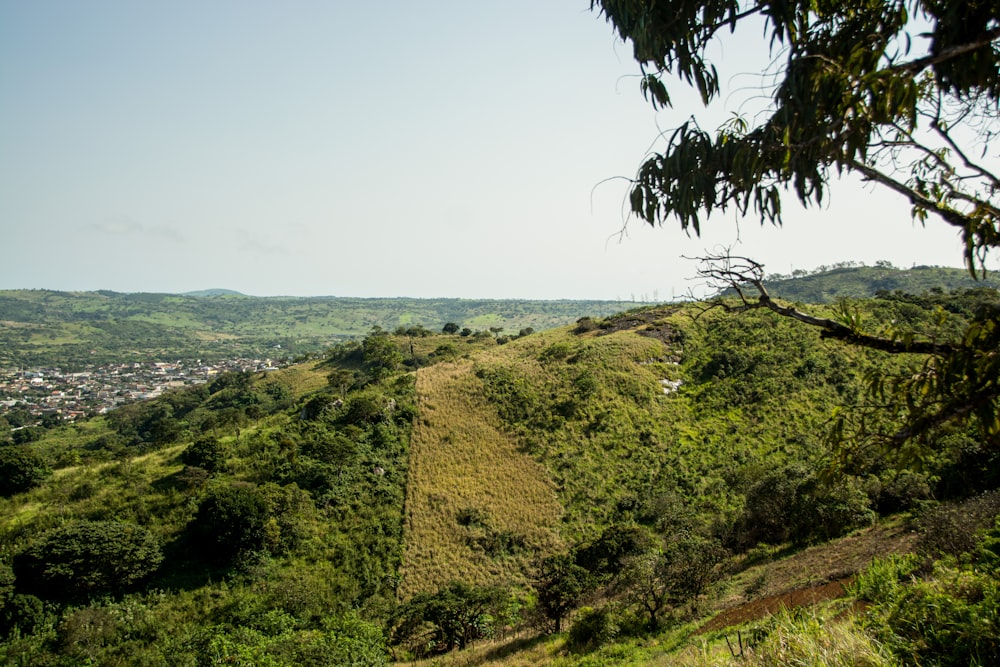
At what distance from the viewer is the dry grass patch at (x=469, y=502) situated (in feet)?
74.7

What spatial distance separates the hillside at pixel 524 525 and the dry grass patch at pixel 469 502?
0.13 m

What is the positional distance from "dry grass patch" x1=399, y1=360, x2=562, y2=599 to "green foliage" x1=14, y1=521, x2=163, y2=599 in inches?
385

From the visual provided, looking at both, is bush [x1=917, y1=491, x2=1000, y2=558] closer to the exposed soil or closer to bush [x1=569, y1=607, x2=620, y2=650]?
the exposed soil

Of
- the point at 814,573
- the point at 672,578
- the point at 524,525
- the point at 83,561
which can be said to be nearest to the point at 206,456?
the point at 83,561

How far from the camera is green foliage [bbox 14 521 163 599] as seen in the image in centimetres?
1633

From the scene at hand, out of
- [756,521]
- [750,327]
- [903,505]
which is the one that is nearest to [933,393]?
[756,521]

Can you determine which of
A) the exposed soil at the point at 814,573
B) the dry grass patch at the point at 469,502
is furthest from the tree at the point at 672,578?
the dry grass patch at the point at 469,502

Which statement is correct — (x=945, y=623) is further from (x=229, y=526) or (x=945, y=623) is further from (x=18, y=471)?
(x=18, y=471)

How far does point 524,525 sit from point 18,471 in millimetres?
22154

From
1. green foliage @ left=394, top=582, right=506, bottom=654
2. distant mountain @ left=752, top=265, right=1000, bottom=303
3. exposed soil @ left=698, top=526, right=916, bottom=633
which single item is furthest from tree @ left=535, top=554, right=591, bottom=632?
distant mountain @ left=752, top=265, right=1000, bottom=303

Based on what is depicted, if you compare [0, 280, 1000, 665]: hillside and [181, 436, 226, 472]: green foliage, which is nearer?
[0, 280, 1000, 665]: hillside

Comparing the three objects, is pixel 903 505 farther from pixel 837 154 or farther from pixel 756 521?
pixel 837 154

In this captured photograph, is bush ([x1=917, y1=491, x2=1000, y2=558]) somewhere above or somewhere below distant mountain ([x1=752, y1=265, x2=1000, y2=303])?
below

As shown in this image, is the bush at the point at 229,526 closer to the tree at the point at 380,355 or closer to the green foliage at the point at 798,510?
the green foliage at the point at 798,510
